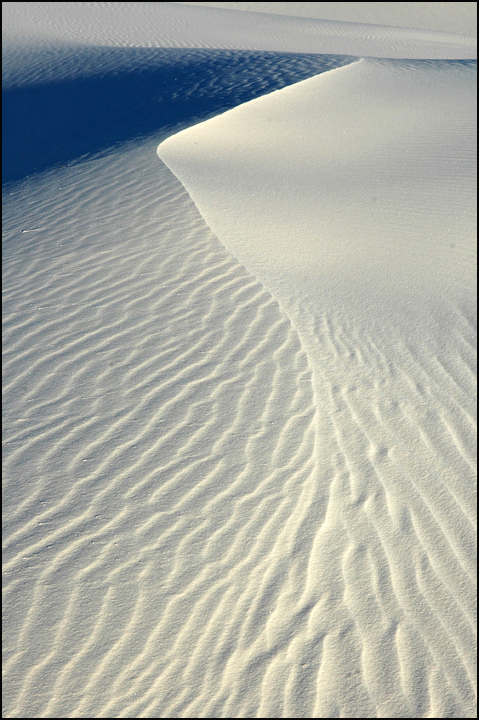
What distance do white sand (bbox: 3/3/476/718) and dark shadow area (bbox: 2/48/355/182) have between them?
0.34 meters

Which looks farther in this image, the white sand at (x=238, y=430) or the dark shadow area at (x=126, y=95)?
the dark shadow area at (x=126, y=95)

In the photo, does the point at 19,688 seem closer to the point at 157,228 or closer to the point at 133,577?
the point at 133,577

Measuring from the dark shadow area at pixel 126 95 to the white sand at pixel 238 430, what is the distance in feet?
1.13

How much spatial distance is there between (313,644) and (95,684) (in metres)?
1.11

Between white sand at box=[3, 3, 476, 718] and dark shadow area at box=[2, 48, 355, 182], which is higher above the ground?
dark shadow area at box=[2, 48, 355, 182]

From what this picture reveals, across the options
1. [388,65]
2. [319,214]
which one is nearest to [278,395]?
[319,214]

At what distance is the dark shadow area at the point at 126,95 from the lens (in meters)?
9.27

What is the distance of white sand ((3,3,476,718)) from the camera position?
9.74 feet

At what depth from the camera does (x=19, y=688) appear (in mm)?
2844

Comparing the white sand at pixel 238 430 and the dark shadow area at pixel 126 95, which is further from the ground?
the dark shadow area at pixel 126 95

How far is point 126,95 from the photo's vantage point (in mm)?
11305

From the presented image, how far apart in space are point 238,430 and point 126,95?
9.45 meters

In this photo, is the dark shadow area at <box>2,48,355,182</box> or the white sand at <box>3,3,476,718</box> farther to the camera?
the dark shadow area at <box>2,48,355,182</box>

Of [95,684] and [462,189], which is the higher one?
[462,189]
